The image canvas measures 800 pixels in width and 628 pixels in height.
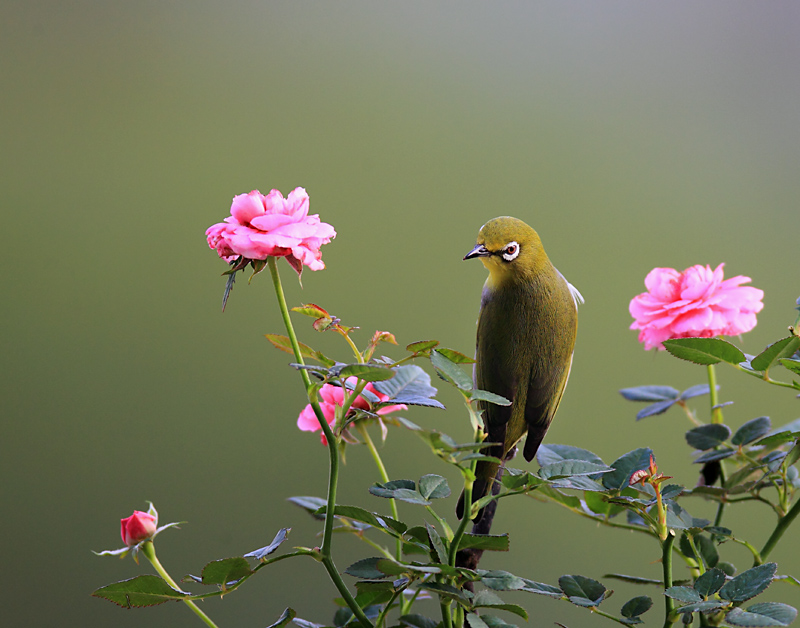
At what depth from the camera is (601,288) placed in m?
1.67

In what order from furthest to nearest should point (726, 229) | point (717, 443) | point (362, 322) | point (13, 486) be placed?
point (726, 229) < point (362, 322) < point (13, 486) < point (717, 443)

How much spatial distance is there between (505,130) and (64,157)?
106 centimetres

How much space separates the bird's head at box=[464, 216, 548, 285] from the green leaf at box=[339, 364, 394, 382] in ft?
0.69

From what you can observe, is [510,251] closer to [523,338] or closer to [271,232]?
[523,338]

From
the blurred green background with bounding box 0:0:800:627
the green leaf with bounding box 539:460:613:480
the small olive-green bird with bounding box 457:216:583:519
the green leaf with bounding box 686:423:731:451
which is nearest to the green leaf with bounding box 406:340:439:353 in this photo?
the green leaf with bounding box 539:460:613:480

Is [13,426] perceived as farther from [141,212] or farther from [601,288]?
[601,288]

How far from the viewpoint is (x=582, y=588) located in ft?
1.70

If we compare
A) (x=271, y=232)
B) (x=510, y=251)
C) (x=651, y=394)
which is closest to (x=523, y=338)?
(x=510, y=251)

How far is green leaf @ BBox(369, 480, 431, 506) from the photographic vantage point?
46cm

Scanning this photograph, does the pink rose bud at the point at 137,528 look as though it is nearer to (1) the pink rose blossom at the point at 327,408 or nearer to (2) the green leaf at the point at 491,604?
(1) the pink rose blossom at the point at 327,408

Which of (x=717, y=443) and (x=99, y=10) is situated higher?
(x=99, y=10)

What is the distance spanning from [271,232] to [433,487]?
0.70 ft

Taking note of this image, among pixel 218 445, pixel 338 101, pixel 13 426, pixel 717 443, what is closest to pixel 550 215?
pixel 338 101

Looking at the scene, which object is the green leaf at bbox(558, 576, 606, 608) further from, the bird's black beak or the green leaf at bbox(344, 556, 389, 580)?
the bird's black beak
